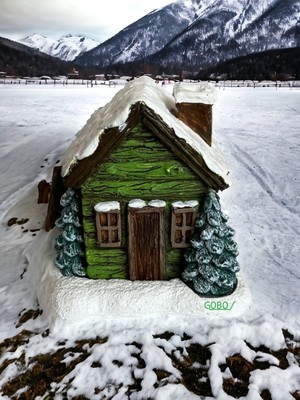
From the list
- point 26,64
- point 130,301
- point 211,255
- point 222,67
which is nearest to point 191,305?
point 211,255

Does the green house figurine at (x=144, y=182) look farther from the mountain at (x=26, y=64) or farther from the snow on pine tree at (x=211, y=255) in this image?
the mountain at (x=26, y=64)

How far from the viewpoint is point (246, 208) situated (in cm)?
1099

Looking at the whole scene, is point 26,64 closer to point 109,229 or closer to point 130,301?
point 109,229

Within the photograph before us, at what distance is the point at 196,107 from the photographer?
259 inches

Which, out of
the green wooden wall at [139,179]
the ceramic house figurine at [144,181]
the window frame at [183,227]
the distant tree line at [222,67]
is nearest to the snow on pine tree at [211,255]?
the window frame at [183,227]

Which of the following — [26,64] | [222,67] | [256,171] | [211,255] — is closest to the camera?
[211,255]

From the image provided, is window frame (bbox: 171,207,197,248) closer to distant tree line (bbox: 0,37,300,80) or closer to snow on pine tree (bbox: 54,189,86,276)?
snow on pine tree (bbox: 54,189,86,276)

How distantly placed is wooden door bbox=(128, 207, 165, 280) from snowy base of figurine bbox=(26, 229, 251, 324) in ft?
0.63

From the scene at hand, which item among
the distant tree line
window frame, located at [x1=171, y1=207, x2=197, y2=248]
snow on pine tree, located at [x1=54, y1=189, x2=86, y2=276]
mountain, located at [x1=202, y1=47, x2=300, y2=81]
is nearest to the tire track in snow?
window frame, located at [x1=171, y1=207, x2=197, y2=248]

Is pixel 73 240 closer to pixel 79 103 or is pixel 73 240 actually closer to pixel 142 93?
pixel 142 93

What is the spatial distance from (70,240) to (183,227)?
194cm

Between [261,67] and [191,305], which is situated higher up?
[261,67]

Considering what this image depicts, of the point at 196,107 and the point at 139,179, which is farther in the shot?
the point at 196,107

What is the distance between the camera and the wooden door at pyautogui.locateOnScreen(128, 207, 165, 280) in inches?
251
